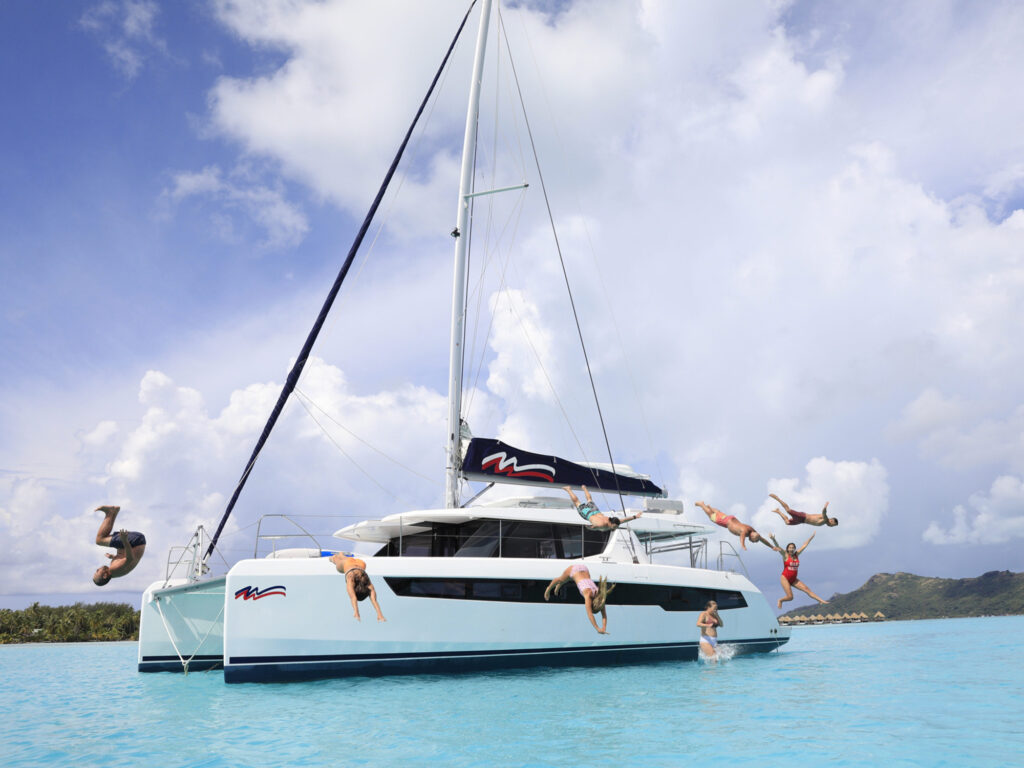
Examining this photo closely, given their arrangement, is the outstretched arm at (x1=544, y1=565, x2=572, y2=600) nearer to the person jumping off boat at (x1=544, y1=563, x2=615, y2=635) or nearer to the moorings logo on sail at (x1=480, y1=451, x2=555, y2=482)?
the person jumping off boat at (x1=544, y1=563, x2=615, y2=635)

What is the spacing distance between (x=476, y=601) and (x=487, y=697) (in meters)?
1.86

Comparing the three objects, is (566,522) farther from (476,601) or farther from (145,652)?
(145,652)

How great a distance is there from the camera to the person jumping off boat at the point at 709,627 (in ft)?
40.6

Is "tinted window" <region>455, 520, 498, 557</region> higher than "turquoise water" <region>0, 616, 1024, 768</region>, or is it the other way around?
"tinted window" <region>455, 520, 498, 557</region>

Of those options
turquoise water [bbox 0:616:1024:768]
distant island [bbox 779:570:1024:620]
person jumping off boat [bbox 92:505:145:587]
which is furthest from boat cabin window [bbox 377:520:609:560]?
distant island [bbox 779:570:1024:620]

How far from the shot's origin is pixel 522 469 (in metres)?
12.2

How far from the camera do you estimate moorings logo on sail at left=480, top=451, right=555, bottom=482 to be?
39.4 feet

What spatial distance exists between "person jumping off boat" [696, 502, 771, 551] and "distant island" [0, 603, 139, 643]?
28158 millimetres

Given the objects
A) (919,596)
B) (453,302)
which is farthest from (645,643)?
(919,596)

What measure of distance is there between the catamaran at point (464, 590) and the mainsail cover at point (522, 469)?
0.07 feet

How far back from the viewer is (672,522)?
42.7ft

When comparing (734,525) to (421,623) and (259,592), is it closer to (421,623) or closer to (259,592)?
(421,623)

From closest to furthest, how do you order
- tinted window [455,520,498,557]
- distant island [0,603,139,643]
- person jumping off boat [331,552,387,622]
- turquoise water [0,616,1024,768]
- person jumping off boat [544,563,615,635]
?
turquoise water [0,616,1024,768], person jumping off boat [331,552,387,622], person jumping off boat [544,563,615,635], tinted window [455,520,498,557], distant island [0,603,139,643]

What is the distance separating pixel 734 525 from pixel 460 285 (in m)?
6.55
